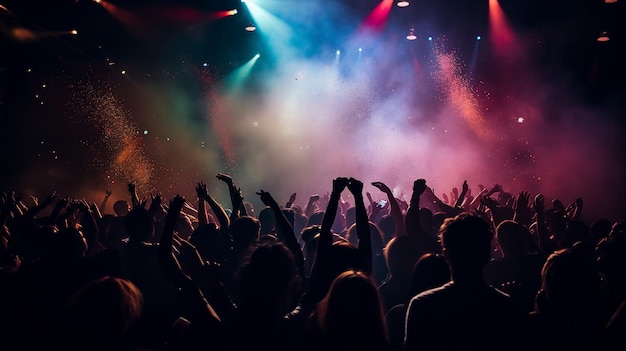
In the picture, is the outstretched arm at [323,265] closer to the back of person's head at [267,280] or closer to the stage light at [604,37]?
the back of person's head at [267,280]

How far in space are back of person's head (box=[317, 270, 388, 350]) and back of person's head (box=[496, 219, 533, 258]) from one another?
7.46 ft

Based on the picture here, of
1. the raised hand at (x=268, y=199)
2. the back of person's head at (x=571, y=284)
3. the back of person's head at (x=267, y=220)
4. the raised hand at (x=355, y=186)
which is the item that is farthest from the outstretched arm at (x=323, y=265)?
the back of person's head at (x=267, y=220)

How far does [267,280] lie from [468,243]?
1.04m

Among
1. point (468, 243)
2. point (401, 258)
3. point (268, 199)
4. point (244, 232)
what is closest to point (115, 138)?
point (244, 232)

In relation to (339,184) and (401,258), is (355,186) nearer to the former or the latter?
(339,184)

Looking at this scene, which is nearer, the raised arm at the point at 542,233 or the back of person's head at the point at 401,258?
the back of person's head at the point at 401,258

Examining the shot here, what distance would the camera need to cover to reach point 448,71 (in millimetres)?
15969

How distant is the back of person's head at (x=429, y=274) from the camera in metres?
2.70

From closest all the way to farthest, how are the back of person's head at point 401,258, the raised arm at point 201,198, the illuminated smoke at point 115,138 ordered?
the back of person's head at point 401,258 → the raised arm at point 201,198 → the illuminated smoke at point 115,138

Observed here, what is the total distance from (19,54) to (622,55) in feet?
58.2

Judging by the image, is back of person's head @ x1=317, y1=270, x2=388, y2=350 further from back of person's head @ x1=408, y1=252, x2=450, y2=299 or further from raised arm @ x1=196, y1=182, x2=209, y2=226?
raised arm @ x1=196, y1=182, x2=209, y2=226

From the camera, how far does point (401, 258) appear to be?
3.41 meters

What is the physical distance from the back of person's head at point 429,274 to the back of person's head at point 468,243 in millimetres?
427

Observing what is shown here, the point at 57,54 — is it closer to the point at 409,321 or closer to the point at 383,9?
the point at 383,9
